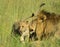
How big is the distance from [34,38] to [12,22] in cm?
101

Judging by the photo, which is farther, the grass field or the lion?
the lion

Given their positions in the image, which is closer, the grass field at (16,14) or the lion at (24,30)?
the grass field at (16,14)

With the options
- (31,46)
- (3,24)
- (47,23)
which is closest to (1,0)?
(3,24)

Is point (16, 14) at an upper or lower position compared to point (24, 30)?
upper

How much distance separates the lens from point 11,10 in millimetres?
8531

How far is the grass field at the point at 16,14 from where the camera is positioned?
21.2 ft

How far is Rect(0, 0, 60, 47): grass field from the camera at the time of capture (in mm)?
6469

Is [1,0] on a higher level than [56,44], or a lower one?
higher

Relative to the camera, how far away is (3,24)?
24.9 feet

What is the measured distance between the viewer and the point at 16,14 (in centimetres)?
809

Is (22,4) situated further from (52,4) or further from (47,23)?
(47,23)

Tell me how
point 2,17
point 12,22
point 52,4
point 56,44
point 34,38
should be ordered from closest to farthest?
point 56,44
point 34,38
point 12,22
point 2,17
point 52,4

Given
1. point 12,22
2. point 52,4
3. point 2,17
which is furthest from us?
point 52,4

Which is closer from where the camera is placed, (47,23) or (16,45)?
(16,45)
